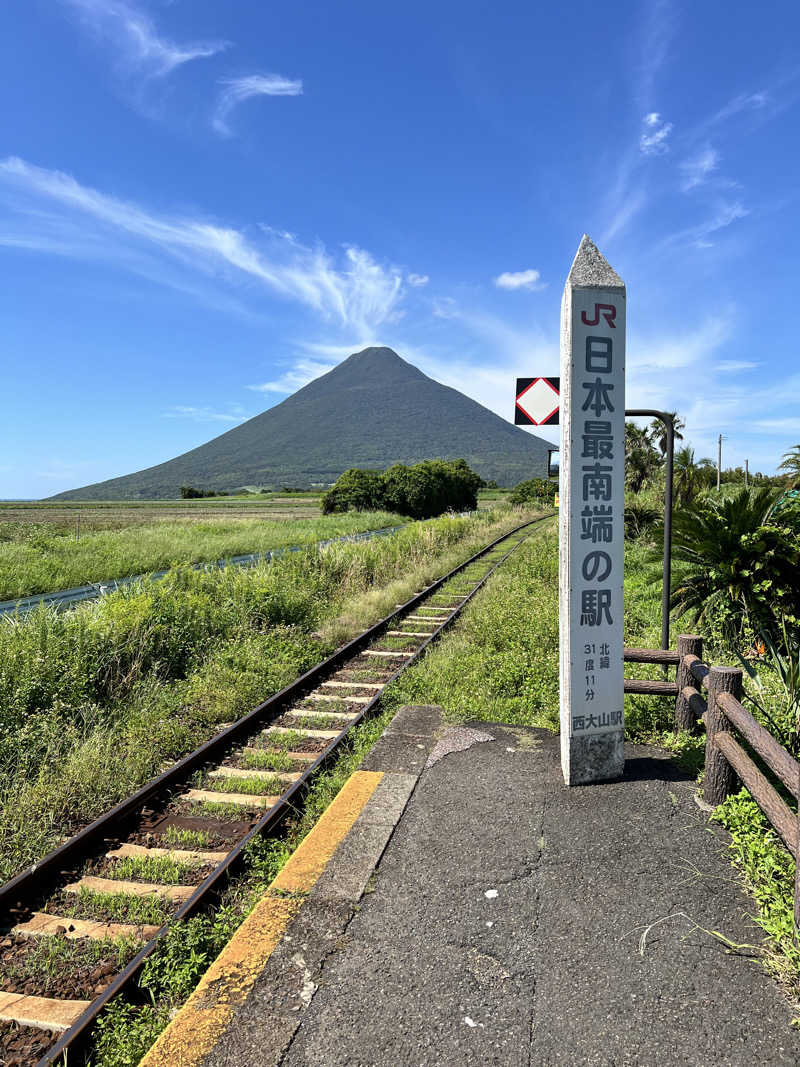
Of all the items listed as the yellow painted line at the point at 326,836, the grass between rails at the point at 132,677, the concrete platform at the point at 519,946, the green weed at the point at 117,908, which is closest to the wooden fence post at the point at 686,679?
the concrete platform at the point at 519,946

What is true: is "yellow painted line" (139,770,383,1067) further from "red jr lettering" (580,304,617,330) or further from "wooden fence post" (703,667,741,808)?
"red jr lettering" (580,304,617,330)

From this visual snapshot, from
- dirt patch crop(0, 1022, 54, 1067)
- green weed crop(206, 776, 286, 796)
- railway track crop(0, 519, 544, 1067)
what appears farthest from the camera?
green weed crop(206, 776, 286, 796)

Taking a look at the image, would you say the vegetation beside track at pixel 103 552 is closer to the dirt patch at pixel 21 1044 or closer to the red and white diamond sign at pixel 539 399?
the red and white diamond sign at pixel 539 399

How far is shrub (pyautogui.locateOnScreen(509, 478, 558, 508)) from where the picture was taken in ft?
212

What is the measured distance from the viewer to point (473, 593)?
13.1m

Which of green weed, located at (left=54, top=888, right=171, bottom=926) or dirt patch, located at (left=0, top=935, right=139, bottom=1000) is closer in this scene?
dirt patch, located at (left=0, top=935, right=139, bottom=1000)

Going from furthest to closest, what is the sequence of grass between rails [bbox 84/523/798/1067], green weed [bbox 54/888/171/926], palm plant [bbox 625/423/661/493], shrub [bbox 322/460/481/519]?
1. shrub [bbox 322/460/481/519]
2. palm plant [bbox 625/423/661/493]
3. green weed [bbox 54/888/171/926]
4. grass between rails [bbox 84/523/798/1067]

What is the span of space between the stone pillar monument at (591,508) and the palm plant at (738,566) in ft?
9.89

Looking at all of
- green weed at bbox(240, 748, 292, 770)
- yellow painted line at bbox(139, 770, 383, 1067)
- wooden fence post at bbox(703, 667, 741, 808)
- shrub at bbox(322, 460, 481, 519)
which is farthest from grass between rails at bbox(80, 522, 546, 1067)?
shrub at bbox(322, 460, 481, 519)

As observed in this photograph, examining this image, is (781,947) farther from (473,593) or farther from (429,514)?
(429,514)

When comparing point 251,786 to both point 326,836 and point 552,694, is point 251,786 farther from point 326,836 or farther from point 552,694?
point 552,694

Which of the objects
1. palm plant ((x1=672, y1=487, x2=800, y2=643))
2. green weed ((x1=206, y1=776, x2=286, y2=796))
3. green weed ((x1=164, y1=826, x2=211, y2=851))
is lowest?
green weed ((x1=164, y1=826, x2=211, y2=851))

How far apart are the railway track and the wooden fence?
8.50 feet

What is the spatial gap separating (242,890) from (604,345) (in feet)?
11.9
